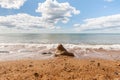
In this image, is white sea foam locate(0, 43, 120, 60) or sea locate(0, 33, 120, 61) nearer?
white sea foam locate(0, 43, 120, 60)

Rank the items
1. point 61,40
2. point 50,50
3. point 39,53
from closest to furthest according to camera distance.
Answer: point 39,53 → point 50,50 → point 61,40

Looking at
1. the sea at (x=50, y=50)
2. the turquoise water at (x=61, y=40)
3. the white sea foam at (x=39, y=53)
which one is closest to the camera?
the white sea foam at (x=39, y=53)

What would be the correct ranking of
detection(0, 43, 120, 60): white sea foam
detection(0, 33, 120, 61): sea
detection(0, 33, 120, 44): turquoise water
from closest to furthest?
detection(0, 43, 120, 60): white sea foam → detection(0, 33, 120, 61): sea → detection(0, 33, 120, 44): turquoise water

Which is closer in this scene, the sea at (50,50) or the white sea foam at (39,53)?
the white sea foam at (39,53)

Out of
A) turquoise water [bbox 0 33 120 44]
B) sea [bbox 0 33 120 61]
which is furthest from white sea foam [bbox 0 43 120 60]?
turquoise water [bbox 0 33 120 44]

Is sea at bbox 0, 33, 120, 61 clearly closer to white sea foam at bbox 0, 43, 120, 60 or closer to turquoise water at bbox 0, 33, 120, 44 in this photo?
white sea foam at bbox 0, 43, 120, 60

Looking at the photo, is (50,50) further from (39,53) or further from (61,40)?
(61,40)

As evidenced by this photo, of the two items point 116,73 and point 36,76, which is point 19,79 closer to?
point 36,76

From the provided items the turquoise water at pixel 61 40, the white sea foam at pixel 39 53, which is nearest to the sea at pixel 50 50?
the white sea foam at pixel 39 53

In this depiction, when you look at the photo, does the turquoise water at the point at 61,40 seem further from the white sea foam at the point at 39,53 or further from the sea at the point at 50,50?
→ the white sea foam at the point at 39,53

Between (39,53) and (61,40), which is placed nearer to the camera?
(39,53)

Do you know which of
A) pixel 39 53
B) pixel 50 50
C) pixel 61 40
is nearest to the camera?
pixel 39 53

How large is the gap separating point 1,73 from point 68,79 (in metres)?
2.62

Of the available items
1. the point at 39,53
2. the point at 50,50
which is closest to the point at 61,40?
the point at 50,50
